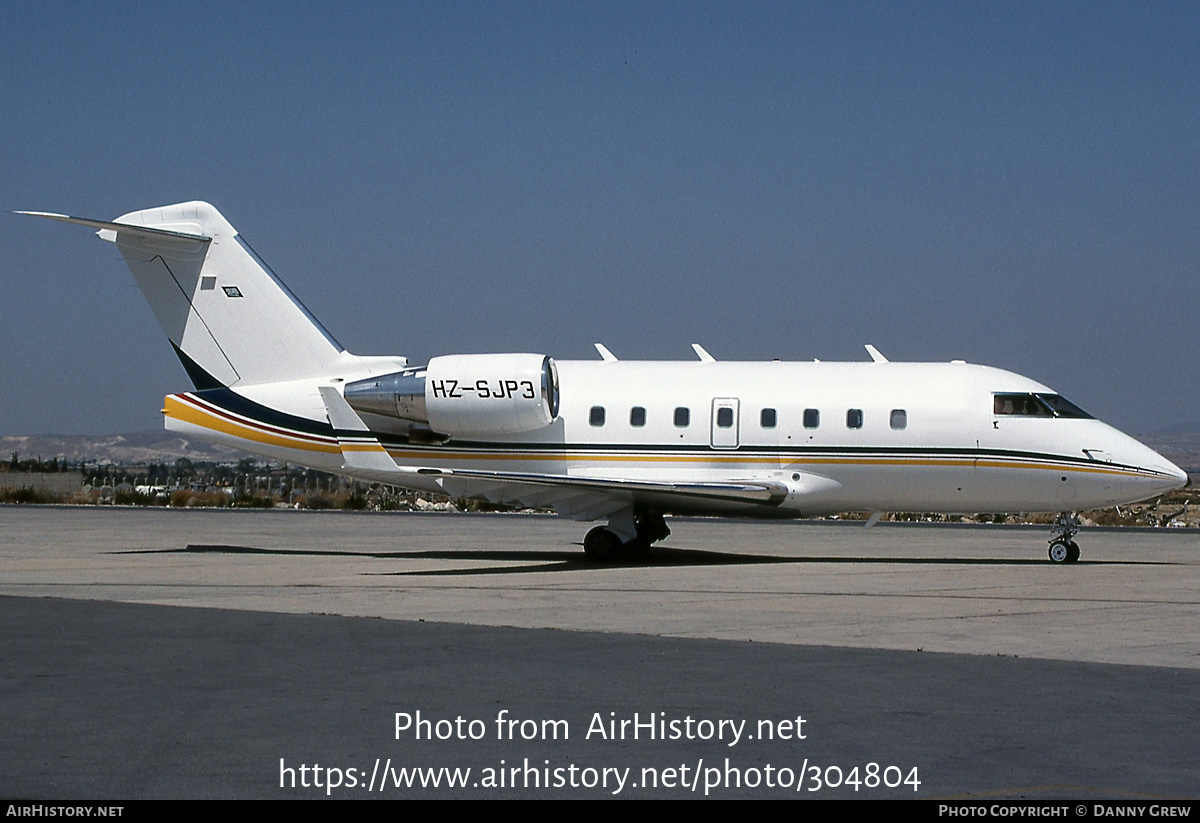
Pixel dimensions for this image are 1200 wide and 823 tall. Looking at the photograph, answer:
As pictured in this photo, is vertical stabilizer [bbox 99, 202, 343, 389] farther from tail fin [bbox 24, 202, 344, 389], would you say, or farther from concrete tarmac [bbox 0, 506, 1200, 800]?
concrete tarmac [bbox 0, 506, 1200, 800]

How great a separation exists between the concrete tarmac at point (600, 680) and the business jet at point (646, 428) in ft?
6.65

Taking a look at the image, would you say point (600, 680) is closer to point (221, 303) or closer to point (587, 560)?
point (587, 560)

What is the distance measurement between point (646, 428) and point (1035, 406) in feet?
20.9

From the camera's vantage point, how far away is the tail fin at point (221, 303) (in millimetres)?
25156

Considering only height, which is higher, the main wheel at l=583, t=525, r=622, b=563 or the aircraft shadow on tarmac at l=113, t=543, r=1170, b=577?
the main wheel at l=583, t=525, r=622, b=563

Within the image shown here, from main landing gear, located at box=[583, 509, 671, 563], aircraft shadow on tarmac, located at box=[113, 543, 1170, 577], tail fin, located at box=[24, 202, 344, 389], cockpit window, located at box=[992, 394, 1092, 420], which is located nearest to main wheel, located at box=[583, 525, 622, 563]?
main landing gear, located at box=[583, 509, 671, 563]

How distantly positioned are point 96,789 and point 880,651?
22.8ft

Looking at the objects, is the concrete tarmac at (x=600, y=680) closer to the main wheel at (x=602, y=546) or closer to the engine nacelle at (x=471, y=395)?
the main wheel at (x=602, y=546)

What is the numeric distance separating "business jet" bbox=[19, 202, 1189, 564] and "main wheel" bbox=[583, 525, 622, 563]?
0.03 meters

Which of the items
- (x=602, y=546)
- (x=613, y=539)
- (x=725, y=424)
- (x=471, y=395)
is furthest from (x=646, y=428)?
(x=471, y=395)

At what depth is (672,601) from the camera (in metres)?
16.2

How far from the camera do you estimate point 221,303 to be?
2519cm

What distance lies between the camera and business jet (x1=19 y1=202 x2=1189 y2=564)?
901 inches
